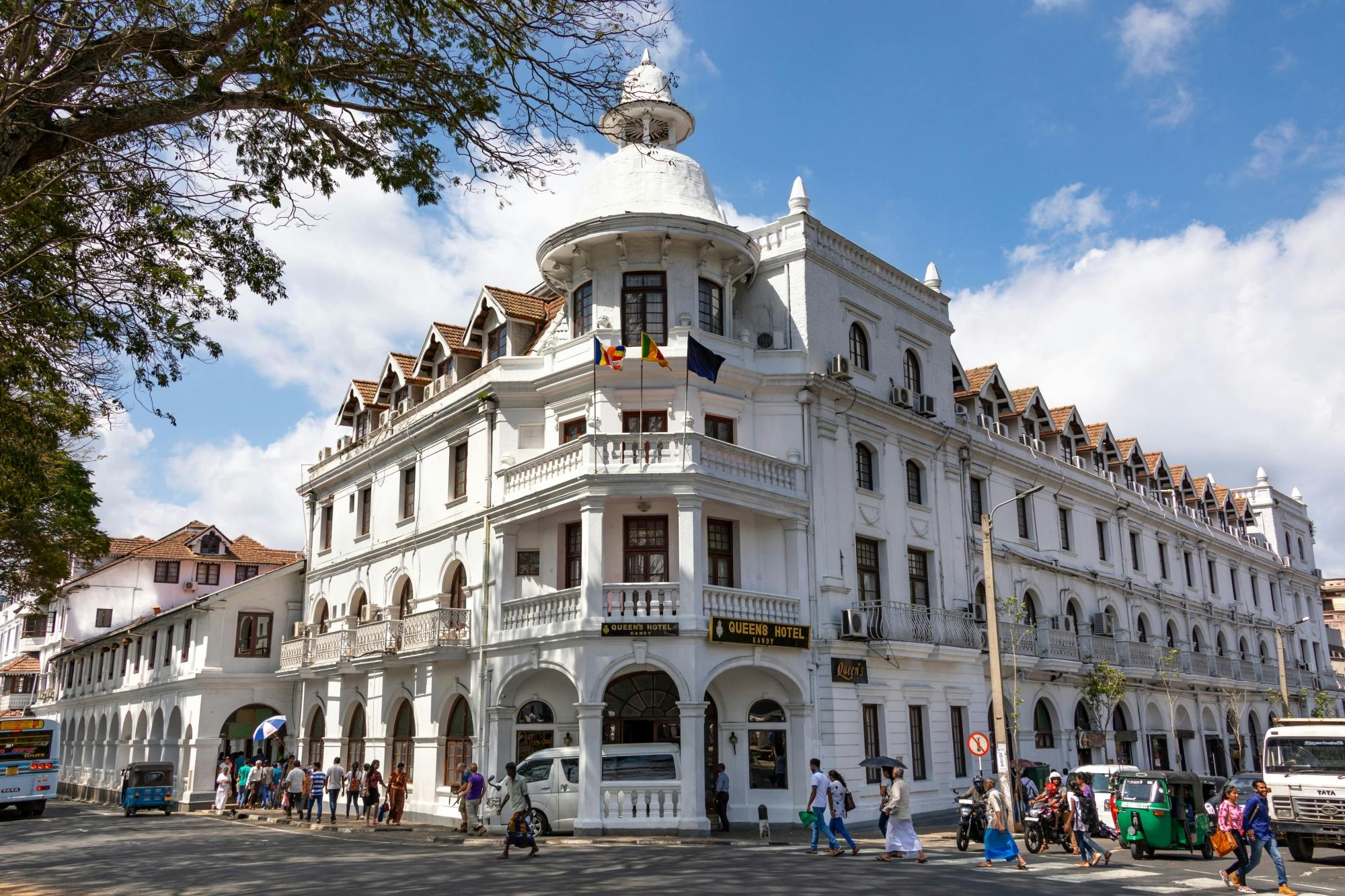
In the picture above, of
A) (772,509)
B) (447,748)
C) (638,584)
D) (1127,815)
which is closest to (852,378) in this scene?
(772,509)

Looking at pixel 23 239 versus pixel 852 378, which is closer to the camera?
pixel 23 239

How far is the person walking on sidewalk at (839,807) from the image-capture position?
64.8 feet

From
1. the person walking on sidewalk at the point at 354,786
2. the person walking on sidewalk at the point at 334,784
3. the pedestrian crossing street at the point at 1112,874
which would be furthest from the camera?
the person walking on sidewalk at the point at 354,786

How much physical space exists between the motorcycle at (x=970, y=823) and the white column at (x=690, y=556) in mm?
6697

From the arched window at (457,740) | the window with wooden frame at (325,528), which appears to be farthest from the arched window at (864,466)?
the window with wooden frame at (325,528)

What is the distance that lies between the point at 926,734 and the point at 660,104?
18780mm

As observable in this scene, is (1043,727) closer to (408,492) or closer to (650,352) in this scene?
(650,352)

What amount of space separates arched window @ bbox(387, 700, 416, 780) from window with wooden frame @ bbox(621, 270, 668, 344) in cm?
1284

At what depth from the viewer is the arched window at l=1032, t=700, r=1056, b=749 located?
3434cm

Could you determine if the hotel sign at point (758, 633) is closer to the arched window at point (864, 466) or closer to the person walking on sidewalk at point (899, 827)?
the arched window at point (864, 466)

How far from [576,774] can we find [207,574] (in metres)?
44.0

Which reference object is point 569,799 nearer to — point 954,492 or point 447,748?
point 447,748

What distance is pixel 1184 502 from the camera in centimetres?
5144

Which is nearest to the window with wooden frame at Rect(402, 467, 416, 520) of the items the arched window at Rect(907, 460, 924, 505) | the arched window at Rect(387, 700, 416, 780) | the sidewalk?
the arched window at Rect(387, 700, 416, 780)
